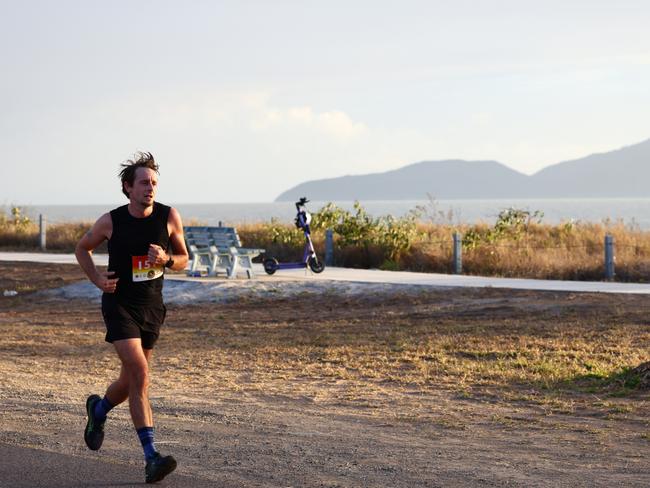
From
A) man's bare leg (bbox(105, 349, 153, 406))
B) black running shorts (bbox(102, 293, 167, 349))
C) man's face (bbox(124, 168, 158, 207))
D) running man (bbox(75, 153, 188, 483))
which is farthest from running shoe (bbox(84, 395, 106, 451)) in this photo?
man's face (bbox(124, 168, 158, 207))

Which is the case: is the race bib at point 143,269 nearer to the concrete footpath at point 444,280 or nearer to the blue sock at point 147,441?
the blue sock at point 147,441

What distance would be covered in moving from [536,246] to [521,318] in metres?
12.4

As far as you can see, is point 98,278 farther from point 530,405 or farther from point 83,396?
point 530,405

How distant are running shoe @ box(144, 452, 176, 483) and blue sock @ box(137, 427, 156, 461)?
83 mm

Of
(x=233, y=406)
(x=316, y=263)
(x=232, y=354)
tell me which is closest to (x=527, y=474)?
(x=233, y=406)

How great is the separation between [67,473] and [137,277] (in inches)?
53.3

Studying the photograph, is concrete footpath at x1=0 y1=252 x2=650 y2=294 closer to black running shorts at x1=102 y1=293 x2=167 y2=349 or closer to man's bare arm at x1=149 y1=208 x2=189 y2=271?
man's bare arm at x1=149 y1=208 x2=189 y2=271

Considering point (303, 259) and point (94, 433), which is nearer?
point (94, 433)

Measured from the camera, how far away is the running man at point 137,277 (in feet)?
23.6

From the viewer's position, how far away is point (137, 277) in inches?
285

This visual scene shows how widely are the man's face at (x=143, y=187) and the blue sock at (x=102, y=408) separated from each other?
1401mm

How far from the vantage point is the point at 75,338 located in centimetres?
1652

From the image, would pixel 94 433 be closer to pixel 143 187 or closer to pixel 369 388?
pixel 143 187

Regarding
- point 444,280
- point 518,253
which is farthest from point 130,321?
point 518,253
